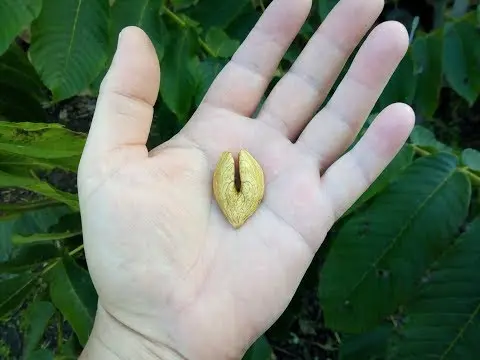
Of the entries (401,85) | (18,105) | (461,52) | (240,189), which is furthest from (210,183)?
(461,52)

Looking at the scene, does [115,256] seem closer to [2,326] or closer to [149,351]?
[149,351]

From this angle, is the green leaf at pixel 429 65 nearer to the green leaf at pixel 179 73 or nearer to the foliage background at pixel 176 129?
the foliage background at pixel 176 129

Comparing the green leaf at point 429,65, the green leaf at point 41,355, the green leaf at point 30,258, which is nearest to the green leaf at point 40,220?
the green leaf at point 30,258

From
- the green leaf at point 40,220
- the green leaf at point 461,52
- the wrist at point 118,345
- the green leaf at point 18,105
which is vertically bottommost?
the green leaf at point 40,220

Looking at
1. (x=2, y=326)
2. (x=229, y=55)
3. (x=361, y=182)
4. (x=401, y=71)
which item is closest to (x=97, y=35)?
(x=229, y=55)

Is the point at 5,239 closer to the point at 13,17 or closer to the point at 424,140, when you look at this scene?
the point at 13,17

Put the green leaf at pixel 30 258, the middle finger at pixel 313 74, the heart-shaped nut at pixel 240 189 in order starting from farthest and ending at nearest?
1. the green leaf at pixel 30 258
2. the middle finger at pixel 313 74
3. the heart-shaped nut at pixel 240 189
